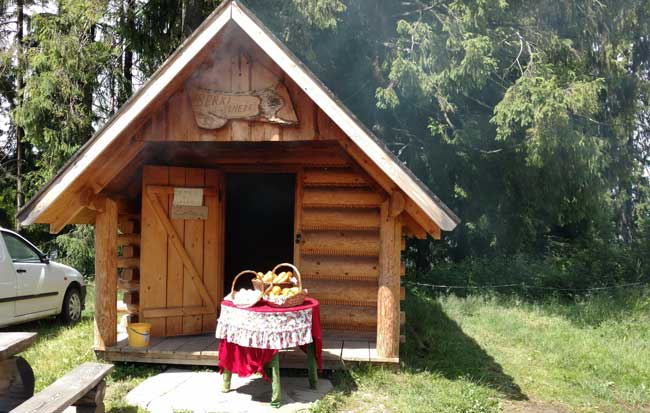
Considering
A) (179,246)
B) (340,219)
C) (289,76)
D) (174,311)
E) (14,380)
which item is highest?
(289,76)

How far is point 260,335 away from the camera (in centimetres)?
512

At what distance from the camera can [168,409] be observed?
5.05m

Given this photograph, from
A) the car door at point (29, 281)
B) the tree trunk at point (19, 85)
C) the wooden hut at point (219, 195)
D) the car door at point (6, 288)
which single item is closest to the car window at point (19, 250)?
the car door at point (29, 281)

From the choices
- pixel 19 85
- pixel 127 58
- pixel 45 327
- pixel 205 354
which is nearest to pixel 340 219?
pixel 205 354

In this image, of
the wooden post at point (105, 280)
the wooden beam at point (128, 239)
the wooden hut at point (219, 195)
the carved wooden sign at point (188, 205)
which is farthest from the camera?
the wooden beam at point (128, 239)

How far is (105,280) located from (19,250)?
3.17 meters

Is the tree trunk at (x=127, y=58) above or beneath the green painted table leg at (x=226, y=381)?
above

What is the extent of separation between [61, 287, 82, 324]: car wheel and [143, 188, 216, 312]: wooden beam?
366cm

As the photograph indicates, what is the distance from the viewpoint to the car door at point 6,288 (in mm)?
7598

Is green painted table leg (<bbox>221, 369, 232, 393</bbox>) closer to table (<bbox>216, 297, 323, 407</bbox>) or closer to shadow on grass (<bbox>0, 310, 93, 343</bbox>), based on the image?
table (<bbox>216, 297, 323, 407</bbox>)

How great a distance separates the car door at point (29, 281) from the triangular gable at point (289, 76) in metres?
3.04

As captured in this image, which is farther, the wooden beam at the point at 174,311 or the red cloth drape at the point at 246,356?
the wooden beam at the point at 174,311

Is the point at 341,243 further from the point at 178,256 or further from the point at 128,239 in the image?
the point at 128,239

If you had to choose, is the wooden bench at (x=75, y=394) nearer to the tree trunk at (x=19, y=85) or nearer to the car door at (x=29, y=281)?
the car door at (x=29, y=281)
